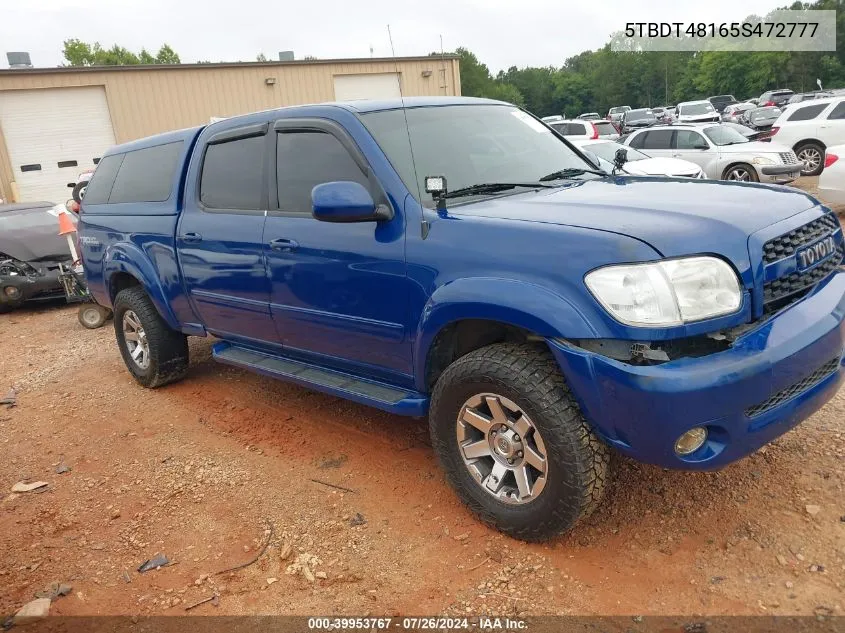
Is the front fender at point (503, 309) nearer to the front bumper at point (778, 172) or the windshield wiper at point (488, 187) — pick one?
the windshield wiper at point (488, 187)

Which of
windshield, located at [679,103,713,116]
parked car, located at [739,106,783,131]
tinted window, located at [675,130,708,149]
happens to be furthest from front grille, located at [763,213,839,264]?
windshield, located at [679,103,713,116]

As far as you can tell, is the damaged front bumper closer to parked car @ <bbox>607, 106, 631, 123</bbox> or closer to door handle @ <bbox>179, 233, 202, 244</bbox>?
door handle @ <bbox>179, 233, 202, 244</bbox>

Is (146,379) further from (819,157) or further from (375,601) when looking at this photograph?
(819,157)

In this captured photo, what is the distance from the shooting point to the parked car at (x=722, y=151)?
13242 mm

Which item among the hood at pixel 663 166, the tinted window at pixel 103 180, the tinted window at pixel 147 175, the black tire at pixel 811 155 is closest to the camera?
the tinted window at pixel 147 175

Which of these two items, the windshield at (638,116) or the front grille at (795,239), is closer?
the front grille at (795,239)

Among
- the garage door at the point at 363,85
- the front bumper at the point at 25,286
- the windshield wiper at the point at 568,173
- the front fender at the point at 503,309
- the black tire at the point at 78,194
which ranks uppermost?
the garage door at the point at 363,85

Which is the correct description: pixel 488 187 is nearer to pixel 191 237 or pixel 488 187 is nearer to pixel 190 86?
pixel 191 237

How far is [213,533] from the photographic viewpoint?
335cm

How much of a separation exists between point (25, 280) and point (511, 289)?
27.1ft

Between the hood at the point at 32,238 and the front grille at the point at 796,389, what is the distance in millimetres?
9061

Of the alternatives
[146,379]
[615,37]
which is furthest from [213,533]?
[615,37]

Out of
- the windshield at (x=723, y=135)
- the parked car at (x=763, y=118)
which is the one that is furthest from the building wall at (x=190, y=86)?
the parked car at (x=763, y=118)

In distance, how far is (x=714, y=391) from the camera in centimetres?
244
